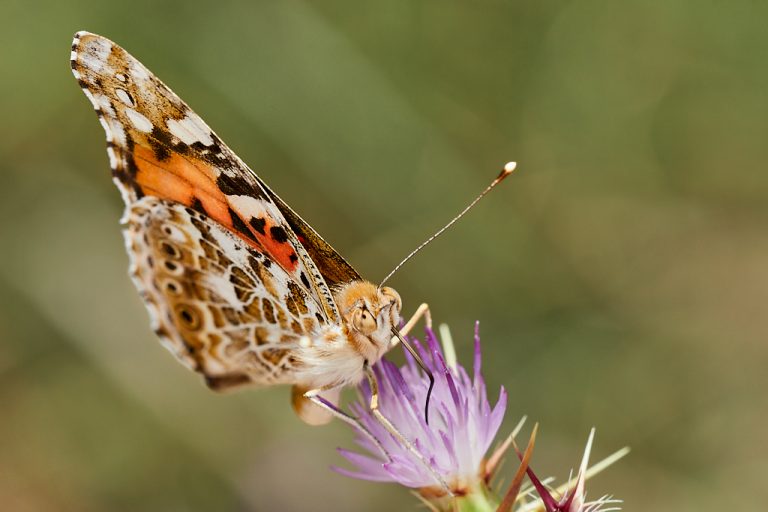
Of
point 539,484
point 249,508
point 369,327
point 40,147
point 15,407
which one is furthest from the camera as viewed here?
point 40,147

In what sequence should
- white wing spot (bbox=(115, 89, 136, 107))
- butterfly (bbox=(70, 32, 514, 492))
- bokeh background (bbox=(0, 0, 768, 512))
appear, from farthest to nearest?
bokeh background (bbox=(0, 0, 768, 512))
white wing spot (bbox=(115, 89, 136, 107))
butterfly (bbox=(70, 32, 514, 492))

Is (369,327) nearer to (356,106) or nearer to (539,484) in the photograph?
(539,484)

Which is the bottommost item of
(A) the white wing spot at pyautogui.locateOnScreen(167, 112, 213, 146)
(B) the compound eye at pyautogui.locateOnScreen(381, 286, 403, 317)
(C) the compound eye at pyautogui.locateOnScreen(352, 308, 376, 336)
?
(C) the compound eye at pyautogui.locateOnScreen(352, 308, 376, 336)

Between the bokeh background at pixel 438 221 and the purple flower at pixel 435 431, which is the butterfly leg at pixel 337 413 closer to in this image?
the purple flower at pixel 435 431

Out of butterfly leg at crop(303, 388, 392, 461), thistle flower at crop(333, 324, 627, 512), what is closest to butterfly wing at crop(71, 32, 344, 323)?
butterfly leg at crop(303, 388, 392, 461)

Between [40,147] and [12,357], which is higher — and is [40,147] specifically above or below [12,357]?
above

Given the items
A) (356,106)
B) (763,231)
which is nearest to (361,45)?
(356,106)

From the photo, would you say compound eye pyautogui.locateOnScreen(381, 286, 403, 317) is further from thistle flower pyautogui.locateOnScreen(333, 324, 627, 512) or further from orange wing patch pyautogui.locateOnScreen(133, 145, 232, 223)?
orange wing patch pyautogui.locateOnScreen(133, 145, 232, 223)

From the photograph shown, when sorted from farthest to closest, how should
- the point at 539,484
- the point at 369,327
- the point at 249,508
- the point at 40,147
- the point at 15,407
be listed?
the point at 40,147, the point at 15,407, the point at 249,508, the point at 369,327, the point at 539,484
